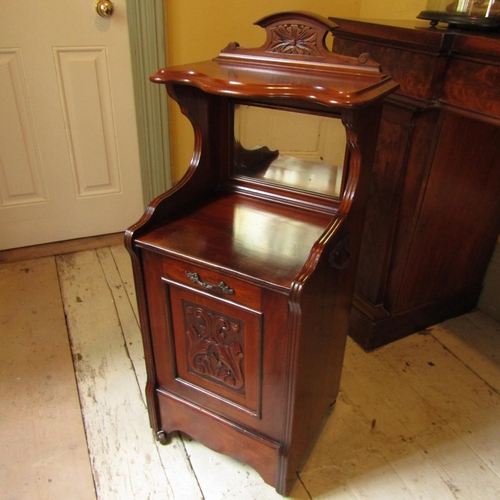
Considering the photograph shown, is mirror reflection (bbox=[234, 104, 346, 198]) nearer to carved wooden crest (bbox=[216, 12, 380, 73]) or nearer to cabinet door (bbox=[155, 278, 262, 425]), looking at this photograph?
carved wooden crest (bbox=[216, 12, 380, 73])

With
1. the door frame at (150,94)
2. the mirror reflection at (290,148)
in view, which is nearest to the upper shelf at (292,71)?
the mirror reflection at (290,148)

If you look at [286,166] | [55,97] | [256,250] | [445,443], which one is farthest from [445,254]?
[55,97]

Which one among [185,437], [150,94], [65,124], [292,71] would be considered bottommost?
[185,437]

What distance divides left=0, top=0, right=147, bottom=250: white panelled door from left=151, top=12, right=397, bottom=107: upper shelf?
113 cm

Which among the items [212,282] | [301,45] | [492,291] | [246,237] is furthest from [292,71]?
[492,291]

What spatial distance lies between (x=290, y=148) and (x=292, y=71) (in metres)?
0.21

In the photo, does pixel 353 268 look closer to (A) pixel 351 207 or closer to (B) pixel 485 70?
(A) pixel 351 207

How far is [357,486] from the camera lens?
1268 mm

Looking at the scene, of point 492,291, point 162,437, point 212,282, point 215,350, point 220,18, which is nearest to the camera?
point 212,282

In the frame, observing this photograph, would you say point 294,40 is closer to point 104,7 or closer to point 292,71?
point 292,71

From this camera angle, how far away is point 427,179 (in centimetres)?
146

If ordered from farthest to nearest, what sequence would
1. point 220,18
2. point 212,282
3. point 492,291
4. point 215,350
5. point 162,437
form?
point 220,18 < point 492,291 < point 162,437 < point 215,350 < point 212,282

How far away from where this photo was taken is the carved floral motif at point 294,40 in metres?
1.05

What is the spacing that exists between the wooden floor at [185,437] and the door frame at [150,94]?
647 millimetres
